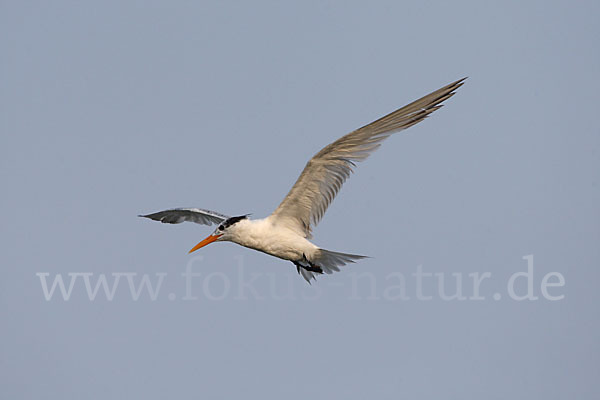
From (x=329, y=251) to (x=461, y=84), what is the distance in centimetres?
279

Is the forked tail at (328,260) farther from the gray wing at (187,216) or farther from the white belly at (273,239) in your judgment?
the gray wing at (187,216)

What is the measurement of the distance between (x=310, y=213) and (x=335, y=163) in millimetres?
863

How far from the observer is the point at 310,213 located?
1109 cm

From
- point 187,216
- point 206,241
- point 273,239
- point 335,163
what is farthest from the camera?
point 187,216

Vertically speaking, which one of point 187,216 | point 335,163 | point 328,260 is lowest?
point 328,260

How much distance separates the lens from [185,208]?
1299 centimetres

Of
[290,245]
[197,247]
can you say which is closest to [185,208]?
[197,247]

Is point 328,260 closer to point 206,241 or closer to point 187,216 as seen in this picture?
point 206,241

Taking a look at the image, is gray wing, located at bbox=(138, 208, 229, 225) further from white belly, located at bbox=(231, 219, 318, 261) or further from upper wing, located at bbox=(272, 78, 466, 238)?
upper wing, located at bbox=(272, 78, 466, 238)

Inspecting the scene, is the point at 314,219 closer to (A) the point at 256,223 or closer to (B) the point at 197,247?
(A) the point at 256,223

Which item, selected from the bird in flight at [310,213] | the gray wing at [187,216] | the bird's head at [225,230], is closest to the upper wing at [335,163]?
the bird in flight at [310,213]

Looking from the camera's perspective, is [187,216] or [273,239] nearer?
[273,239]

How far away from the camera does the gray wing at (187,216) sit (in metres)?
12.8

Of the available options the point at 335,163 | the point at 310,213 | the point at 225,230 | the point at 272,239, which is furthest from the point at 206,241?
the point at 335,163
